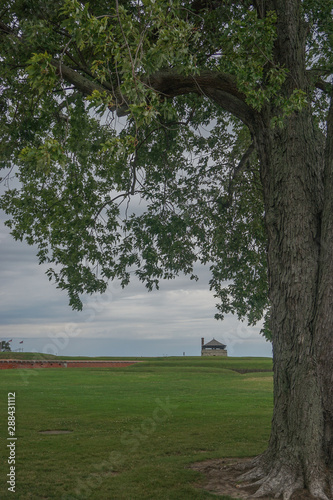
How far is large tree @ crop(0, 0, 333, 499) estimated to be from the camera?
7.11 meters

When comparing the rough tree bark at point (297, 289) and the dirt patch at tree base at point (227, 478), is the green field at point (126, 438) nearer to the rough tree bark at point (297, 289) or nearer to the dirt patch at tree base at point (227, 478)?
the dirt patch at tree base at point (227, 478)

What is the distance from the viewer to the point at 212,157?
14.7 metres

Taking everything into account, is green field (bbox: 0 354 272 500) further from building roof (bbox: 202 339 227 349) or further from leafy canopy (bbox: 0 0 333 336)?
building roof (bbox: 202 339 227 349)

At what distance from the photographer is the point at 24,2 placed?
998 centimetres

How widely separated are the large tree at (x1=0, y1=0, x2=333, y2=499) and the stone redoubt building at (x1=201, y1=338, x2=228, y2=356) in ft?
167

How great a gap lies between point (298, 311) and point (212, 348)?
195 feet

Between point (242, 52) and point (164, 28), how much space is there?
78.9 inches

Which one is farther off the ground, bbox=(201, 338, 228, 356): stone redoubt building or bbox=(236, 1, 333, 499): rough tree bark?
bbox=(236, 1, 333, 499): rough tree bark

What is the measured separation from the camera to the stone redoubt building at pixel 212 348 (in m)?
64.2

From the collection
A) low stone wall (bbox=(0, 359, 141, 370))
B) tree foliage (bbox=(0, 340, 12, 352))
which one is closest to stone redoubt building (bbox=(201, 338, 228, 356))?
low stone wall (bbox=(0, 359, 141, 370))

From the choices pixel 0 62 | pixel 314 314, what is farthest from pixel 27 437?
pixel 0 62

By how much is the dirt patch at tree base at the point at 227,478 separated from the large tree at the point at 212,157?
0.23 meters

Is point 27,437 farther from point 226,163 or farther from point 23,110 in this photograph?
point 226,163

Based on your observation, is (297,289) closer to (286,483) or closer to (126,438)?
(286,483)
